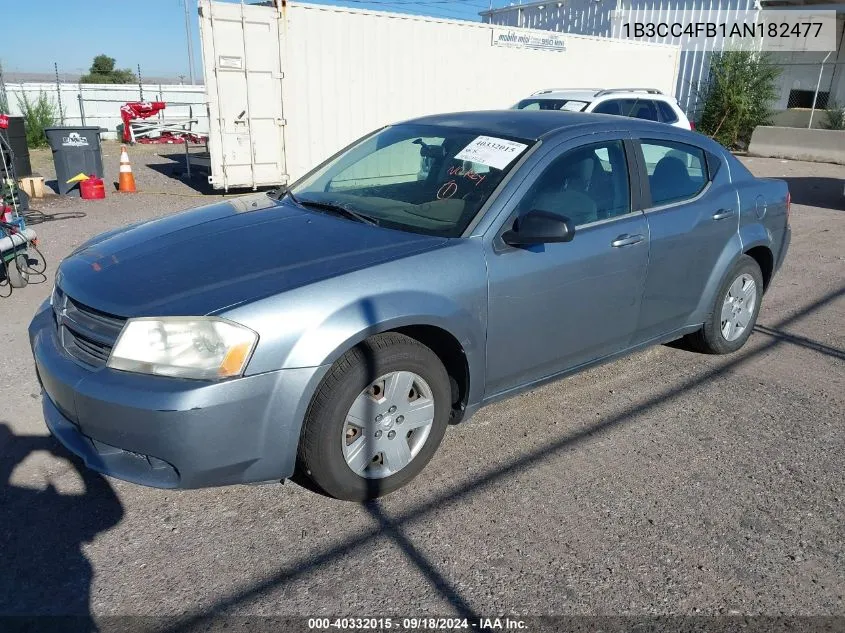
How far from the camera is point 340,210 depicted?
12.4 ft

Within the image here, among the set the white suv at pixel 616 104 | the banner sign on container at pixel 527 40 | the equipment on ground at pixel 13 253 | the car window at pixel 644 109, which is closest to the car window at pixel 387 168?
the equipment on ground at pixel 13 253

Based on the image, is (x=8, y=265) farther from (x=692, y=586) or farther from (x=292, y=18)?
(x=292, y=18)

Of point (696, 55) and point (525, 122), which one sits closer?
point (525, 122)

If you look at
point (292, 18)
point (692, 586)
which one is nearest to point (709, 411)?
point (692, 586)

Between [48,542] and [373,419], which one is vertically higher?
[373,419]

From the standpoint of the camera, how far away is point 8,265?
6.14m

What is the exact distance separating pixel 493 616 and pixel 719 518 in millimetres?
1242

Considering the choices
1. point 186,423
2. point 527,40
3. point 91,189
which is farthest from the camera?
point 527,40

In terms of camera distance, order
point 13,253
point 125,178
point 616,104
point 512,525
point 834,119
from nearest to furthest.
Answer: point 512,525
point 13,253
point 616,104
point 125,178
point 834,119

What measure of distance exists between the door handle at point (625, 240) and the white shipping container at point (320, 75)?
29.3 ft

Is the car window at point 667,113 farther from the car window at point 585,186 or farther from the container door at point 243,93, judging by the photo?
the car window at point 585,186

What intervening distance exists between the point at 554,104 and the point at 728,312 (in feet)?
22.7

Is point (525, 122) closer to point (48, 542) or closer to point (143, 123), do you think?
point (48, 542)

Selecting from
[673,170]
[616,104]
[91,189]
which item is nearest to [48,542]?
[673,170]
